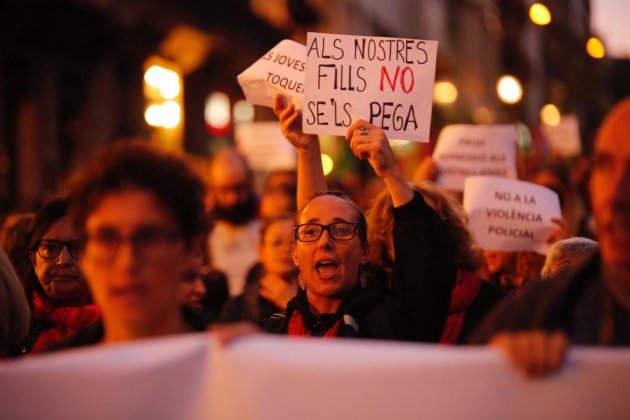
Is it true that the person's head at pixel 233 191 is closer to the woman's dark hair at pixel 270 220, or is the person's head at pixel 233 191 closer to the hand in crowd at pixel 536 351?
the woman's dark hair at pixel 270 220

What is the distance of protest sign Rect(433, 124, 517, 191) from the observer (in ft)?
24.8

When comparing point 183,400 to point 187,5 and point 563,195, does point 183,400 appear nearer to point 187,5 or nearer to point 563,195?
point 563,195

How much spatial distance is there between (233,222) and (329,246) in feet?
14.6

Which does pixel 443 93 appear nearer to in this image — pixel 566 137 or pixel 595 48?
pixel 566 137

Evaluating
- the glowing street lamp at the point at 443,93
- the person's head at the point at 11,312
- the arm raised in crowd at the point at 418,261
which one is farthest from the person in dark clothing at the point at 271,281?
the glowing street lamp at the point at 443,93

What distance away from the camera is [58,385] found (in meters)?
2.96

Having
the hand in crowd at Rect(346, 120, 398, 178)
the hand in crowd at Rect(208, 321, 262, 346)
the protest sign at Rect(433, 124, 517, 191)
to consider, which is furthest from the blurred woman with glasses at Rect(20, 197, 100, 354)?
the protest sign at Rect(433, 124, 517, 191)

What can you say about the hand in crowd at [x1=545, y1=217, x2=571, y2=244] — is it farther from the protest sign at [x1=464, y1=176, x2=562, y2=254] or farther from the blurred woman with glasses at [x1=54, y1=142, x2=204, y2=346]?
the blurred woman with glasses at [x1=54, y1=142, x2=204, y2=346]

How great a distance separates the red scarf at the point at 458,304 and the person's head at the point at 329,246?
15.3 inches

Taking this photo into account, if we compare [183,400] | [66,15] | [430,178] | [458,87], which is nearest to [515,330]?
[183,400]

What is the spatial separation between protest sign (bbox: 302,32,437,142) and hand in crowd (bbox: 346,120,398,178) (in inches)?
11.1

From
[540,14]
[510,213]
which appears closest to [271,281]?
[510,213]

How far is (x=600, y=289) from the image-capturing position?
2818 mm

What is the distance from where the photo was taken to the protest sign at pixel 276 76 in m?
5.30
